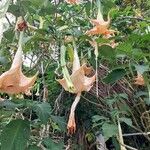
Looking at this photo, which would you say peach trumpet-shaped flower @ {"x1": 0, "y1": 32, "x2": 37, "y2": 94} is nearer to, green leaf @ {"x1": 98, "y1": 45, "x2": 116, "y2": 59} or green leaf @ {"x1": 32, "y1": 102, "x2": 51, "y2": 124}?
green leaf @ {"x1": 32, "y1": 102, "x2": 51, "y2": 124}

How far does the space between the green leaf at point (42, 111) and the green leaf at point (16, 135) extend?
0.16 ft

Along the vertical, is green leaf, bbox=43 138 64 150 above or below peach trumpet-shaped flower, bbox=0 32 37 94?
below

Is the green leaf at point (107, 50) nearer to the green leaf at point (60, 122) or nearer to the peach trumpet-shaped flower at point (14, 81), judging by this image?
Result: the green leaf at point (60, 122)

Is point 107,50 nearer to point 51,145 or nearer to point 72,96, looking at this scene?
point 51,145

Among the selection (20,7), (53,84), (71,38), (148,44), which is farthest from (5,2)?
(53,84)

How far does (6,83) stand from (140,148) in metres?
0.73

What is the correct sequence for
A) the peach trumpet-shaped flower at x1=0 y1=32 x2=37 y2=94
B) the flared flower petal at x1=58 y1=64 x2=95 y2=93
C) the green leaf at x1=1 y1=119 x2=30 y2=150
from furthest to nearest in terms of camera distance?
the green leaf at x1=1 y1=119 x2=30 y2=150, the flared flower petal at x1=58 y1=64 x2=95 y2=93, the peach trumpet-shaped flower at x1=0 y1=32 x2=37 y2=94

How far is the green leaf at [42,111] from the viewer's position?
1031 millimetres

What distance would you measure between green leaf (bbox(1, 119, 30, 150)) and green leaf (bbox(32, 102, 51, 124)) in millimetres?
49

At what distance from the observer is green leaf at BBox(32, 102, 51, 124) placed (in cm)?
103

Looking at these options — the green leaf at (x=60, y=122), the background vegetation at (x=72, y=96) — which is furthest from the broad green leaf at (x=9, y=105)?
the green leaf at (x=60, y=122)

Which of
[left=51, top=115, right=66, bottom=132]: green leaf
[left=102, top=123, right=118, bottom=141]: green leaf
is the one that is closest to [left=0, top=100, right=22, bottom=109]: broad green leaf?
[left=51, top=115, right=66, bottom=132]: green leaf

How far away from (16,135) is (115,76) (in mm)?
346

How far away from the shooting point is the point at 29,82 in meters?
0.81
